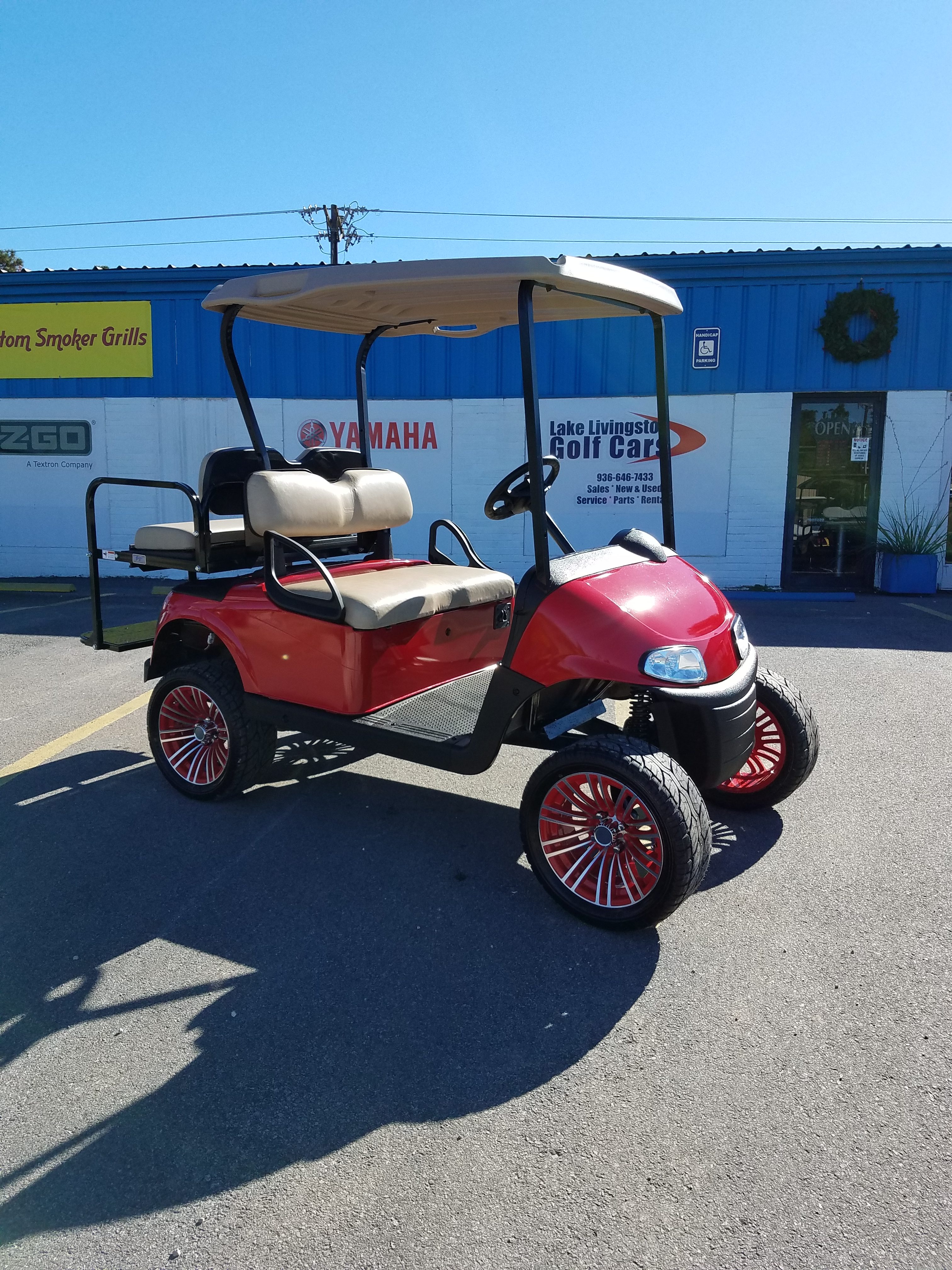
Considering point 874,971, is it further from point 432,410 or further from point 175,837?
point 432,410

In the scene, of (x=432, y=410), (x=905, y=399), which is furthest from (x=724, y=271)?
(x=432, y=410)

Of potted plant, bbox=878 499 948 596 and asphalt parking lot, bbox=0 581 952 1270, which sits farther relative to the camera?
potted plant, bbox=878 499 948 596

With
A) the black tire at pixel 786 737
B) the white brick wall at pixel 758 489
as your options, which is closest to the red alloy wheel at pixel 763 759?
the black tire at pixel 786 737

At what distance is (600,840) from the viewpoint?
9.96 ft

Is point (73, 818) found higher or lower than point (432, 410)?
lower

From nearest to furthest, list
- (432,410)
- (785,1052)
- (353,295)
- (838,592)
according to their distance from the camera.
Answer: (785,1052) → (353,295) → (838,592) → (432,410)

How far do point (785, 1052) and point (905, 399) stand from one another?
1109 cm

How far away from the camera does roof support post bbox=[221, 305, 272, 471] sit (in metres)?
3.96

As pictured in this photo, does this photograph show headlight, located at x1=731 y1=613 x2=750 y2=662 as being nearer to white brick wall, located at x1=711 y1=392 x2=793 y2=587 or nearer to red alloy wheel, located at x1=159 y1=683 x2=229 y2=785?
red alloy wheel, located at x1=159 y1=683 x2=229 y2=785

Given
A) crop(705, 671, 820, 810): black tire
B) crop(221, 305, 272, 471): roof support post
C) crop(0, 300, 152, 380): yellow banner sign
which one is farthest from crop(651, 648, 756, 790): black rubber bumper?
crop(0, 300, 152, 380): yellow banner sign

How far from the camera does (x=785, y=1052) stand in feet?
8.01

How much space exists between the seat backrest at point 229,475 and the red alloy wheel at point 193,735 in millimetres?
930

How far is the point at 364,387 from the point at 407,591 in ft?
5.85

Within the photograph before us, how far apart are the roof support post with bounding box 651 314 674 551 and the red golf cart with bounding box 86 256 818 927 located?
0.09ft
